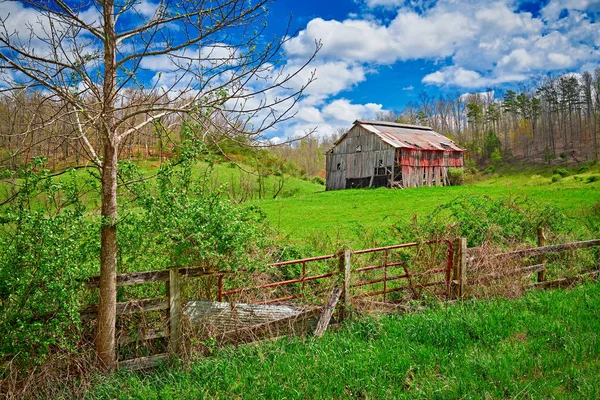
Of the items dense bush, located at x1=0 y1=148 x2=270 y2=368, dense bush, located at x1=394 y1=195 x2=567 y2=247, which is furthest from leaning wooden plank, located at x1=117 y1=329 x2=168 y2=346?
dense bush, located at x1=394 y1=195 x2=567 y2=247

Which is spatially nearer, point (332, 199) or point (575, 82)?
point (332, 199)

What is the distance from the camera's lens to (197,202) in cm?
680

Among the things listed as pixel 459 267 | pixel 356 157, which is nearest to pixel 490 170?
pixel 356 157

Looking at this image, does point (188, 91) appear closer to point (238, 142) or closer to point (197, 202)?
point (238, 142)

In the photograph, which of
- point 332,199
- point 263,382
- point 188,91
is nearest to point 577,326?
point 263,382

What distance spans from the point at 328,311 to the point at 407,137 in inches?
1656

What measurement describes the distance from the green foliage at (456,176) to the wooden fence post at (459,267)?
126 ft

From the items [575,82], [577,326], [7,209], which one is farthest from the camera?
[575,82]

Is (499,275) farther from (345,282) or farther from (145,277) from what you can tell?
(145,277)

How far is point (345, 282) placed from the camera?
7.55m

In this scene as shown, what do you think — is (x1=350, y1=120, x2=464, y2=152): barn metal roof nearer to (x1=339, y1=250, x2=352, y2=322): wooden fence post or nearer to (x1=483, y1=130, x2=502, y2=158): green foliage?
(x1=483, y1=130, x2=502, y2=158): green foliage

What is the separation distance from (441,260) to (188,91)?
614 centimetres

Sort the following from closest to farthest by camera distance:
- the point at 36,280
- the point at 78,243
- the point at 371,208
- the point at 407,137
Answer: the point at 36,280, the point at 78,243, the point at 371,208, the point at 407,137

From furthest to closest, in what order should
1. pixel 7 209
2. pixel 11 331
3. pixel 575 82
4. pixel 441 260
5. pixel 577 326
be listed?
pixel 575 82
pixel 441 260
pixel 577 326
pixel 7 209
pixel 11 331
